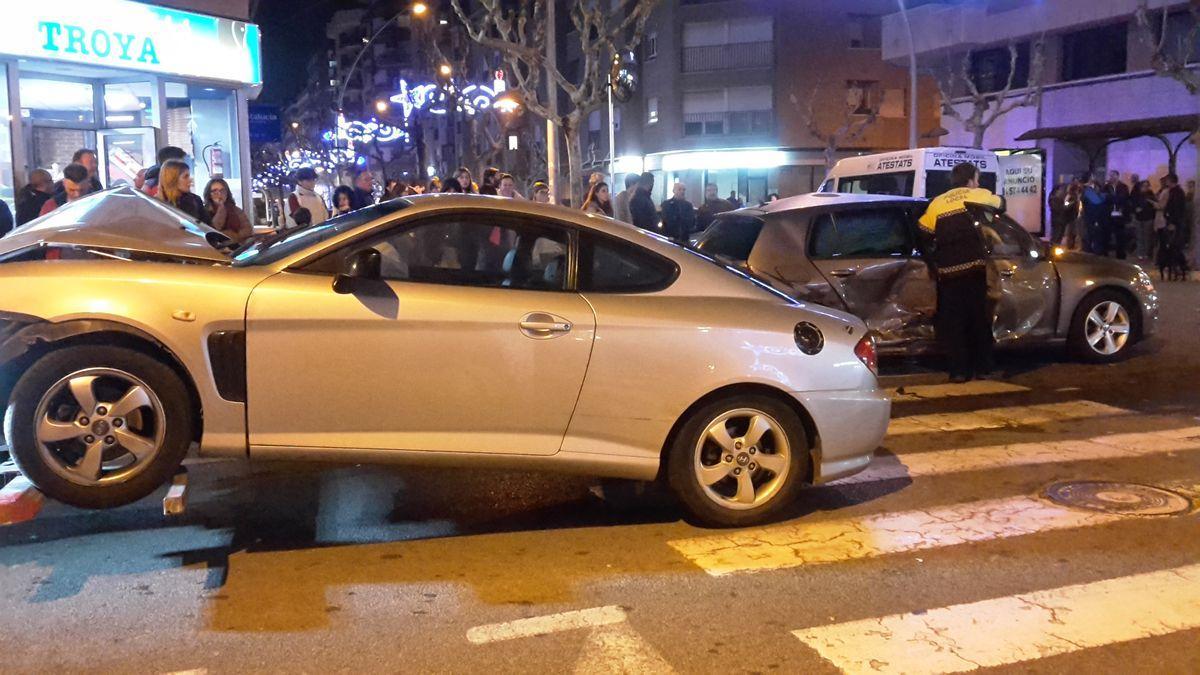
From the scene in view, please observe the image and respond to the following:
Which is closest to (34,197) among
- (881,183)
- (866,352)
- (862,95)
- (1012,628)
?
(866,352)

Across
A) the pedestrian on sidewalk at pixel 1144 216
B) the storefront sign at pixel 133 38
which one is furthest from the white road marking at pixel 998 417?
the pedestrian on sidewalk at pixel 1144 216

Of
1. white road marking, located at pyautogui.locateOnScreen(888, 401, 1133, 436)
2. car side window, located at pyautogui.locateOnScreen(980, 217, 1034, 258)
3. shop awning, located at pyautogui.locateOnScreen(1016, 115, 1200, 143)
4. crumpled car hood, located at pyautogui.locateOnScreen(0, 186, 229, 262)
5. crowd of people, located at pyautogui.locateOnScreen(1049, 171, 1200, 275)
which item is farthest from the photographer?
shop awning, located at pyautogui.locateOnScreen(1016, 115, 1200, 143)

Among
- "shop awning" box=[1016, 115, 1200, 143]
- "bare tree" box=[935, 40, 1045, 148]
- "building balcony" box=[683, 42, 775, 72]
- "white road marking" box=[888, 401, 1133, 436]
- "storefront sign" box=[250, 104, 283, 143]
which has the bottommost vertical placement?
"white road marking" box=[888, 401, 1133, 436]

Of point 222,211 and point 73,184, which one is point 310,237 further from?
point 73,184

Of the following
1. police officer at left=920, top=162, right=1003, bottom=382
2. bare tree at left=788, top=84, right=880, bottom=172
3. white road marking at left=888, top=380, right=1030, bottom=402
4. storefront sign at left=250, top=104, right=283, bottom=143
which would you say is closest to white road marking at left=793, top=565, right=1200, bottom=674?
white road marking at left=888, top=380, right=1030, bottom=402

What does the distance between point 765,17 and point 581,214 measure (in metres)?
37.2

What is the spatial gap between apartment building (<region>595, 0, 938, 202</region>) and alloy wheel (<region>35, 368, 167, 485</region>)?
3616 cm

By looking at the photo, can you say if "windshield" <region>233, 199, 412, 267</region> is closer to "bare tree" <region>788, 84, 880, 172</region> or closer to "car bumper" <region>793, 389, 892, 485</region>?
"car bumper" <region>793, 389, 892, 485</region>

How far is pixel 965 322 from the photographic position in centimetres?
917

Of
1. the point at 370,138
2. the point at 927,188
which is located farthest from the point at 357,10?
the point at 927,188

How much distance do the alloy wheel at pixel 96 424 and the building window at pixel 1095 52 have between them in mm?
28876

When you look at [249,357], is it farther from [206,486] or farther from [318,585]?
[206,486]

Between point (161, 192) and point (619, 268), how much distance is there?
5254 mm

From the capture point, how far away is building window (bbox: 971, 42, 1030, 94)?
103 feet
